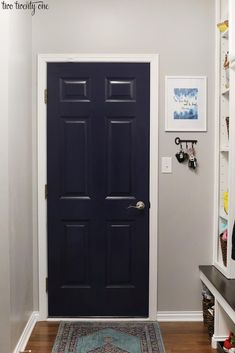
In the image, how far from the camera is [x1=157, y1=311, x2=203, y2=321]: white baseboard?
354 cm

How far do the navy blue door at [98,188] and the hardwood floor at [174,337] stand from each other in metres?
0.21

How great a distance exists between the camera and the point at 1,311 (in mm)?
2727

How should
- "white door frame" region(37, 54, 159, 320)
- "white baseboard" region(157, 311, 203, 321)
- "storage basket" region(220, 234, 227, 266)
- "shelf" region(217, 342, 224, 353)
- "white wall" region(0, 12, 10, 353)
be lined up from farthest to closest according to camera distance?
"white baseboard" region(157, 311, 203, 321) → "white door frame" region(37, 54, 159, 320) → "storage basket" region(220, 234, 227, 266) → "shelf" region(217, 342, 224, 353) → "white wall" region(0, 12, 10, 353)

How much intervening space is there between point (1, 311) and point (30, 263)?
28.6 inches

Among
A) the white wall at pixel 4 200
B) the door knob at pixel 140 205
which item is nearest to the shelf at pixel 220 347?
the door knob at pixel 140 205

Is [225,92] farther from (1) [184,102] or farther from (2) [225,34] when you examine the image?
(2) [225,34]

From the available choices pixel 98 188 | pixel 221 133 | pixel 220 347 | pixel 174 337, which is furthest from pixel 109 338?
pixel 221 133

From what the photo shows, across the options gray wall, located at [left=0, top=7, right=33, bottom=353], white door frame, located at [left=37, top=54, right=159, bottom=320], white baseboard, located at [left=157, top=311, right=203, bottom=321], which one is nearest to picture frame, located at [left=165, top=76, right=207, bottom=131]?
white door frame, located at [left=37, top=54, right=159, bottom=320]

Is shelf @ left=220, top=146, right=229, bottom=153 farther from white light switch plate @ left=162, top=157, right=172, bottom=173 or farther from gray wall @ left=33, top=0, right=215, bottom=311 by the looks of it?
white light switch plate @ left=162, top=157, right=172, bottom=173

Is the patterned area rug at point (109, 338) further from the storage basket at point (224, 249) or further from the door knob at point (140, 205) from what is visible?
the door knob at point (140, 205)

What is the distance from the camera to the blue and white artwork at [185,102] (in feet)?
11.4

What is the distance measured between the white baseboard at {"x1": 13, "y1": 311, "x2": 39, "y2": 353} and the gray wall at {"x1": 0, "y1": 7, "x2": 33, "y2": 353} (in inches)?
2.0

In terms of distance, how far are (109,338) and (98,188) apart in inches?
45.8

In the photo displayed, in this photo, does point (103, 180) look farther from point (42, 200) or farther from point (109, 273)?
point (109, 273)
